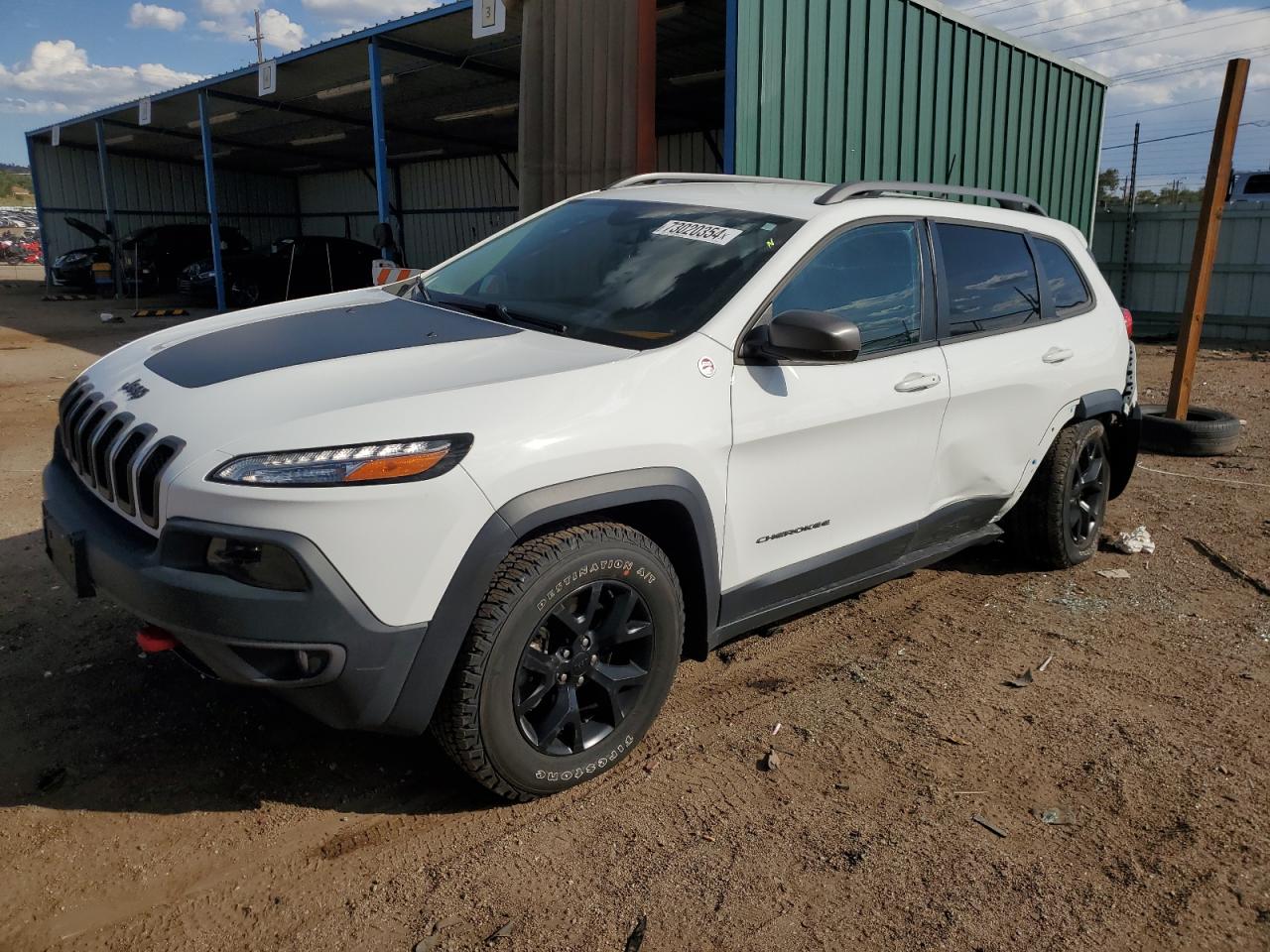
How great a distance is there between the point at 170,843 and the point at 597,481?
4.93 ft

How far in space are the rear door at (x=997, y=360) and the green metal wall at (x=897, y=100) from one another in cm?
386

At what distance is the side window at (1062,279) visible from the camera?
4.50m

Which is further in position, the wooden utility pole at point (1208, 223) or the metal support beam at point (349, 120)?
the metal support beam at point (349, 120)

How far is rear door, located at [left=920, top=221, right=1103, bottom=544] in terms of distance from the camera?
150 inches

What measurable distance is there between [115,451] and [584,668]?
1.41 meters

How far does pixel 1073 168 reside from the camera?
12773mm

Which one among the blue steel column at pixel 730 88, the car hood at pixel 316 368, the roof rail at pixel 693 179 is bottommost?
the car hood at pixel 316 368

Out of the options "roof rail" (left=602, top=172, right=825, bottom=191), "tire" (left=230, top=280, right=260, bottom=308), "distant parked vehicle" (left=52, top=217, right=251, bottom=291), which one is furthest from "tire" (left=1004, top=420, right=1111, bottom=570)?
"distant parked vehicle" (left=52, top=217, right=251, bottom=291)

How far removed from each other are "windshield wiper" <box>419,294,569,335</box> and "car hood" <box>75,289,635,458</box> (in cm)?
6

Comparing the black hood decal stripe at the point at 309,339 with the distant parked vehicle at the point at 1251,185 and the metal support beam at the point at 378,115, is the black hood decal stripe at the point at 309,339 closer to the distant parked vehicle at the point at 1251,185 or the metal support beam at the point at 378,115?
the metal support beam at the point at 378,115

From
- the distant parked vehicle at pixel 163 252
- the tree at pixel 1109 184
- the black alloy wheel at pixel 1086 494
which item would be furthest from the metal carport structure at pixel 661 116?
the tree at pixel 1109 184

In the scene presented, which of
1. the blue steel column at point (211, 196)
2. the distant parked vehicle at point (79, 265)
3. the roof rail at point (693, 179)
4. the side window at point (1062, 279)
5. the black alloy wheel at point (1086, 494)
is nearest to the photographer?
the roof rail at point (693, 179)

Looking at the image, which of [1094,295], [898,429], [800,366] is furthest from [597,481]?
[1094,295]

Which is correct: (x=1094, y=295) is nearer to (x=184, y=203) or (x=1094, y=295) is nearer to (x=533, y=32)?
(x=533, y=32)
